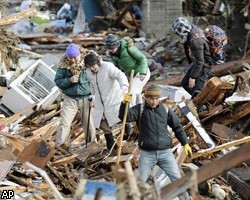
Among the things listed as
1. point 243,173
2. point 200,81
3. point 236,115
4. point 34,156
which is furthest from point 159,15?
point 34,156

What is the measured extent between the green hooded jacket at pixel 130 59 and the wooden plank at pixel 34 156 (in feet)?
6.31

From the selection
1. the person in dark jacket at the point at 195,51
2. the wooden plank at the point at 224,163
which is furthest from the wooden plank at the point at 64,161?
the wooden plank at the point at 224,163

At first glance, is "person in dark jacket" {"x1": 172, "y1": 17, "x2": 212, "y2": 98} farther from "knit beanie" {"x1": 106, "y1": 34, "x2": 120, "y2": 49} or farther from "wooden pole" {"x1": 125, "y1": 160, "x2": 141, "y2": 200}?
"wooden pole" {"x1": 125, "y1": 160, "x2": 141, "y2": 200}

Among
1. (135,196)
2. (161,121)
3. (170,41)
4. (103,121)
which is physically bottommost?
(170,41)

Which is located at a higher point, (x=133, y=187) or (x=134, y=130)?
(x=133, y=187)

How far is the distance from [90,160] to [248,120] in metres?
2.83

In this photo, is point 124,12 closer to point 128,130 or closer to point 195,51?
point 195,51

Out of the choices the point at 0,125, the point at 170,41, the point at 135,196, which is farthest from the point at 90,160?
the point at 170,41

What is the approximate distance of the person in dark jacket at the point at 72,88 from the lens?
33.4ft

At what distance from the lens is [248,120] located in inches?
444

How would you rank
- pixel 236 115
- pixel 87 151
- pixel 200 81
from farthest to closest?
pixel 200 81 < pixel 236 115 < pixel 87 151

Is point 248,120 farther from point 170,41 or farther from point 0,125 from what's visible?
point 170,41

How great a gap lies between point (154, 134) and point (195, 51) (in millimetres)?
3538

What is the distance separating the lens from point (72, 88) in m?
10.4
